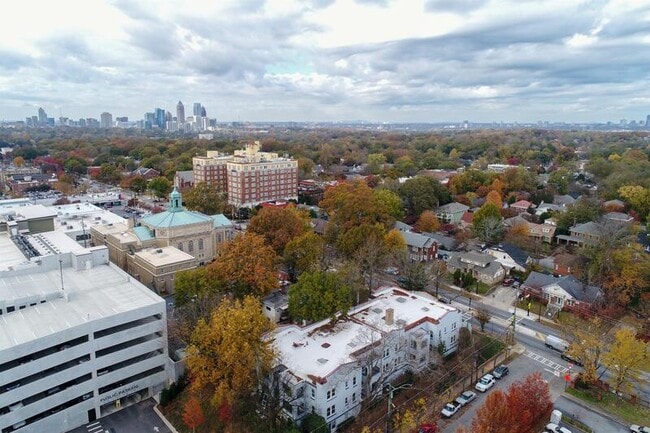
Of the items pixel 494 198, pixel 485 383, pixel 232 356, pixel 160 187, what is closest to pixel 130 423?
pixel 232 356

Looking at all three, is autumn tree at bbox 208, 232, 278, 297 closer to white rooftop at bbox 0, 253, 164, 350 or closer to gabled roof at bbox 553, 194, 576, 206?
white rooftop at bbox 0, 253, 164, 350

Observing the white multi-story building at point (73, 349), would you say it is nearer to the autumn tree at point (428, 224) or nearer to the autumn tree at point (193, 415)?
the autumn tree at point (193, 415)

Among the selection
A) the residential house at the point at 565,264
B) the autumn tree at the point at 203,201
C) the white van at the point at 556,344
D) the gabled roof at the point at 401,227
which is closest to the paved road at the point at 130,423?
the white van at the point at 556,344

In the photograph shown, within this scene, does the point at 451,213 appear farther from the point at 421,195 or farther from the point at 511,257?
the point at 511,257

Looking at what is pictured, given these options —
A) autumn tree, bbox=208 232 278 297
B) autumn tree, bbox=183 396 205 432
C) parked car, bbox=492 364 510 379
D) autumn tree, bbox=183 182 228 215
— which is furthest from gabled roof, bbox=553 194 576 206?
autumn tree, bbox=183 396 205 432

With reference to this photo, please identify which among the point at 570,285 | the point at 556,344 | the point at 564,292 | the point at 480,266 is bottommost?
the point at 556,344
